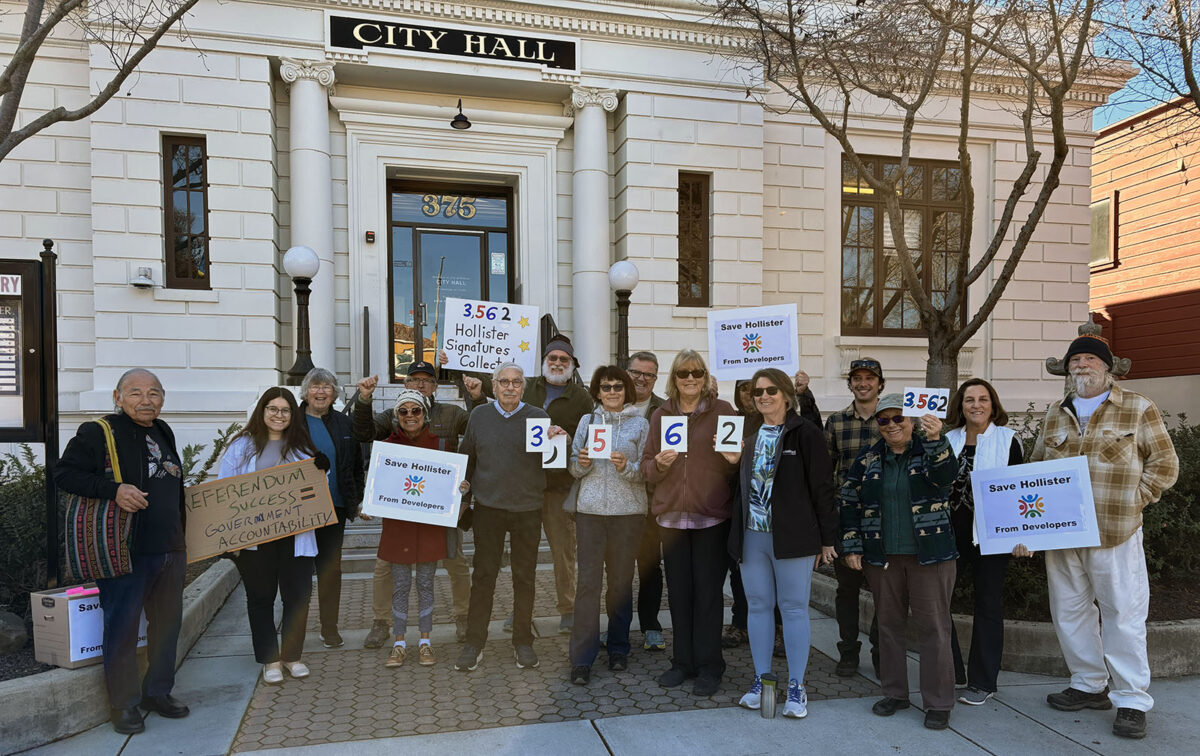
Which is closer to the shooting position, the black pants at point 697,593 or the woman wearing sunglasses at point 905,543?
the woman wearing sunglasses at point 905,543

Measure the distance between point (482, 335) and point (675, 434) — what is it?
2.87 metres

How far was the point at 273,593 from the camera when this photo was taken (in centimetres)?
513

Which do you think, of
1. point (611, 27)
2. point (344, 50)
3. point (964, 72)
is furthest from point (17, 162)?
point (964, 72)

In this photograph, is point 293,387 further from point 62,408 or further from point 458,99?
point 458,99

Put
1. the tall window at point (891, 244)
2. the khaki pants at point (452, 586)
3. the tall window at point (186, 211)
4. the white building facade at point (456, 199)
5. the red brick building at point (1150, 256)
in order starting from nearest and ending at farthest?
1. the khaki pants at point (452, 586)
2. the white building facade at point (456, 199)
3. the tall window at point (186, 211)
4. the tall window at point (891, 244)
5. the red brick building at point (1150, 256)

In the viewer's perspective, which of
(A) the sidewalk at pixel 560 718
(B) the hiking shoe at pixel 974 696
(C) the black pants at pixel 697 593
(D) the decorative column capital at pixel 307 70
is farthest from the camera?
(D) the decorative column capital at pixel 307 70

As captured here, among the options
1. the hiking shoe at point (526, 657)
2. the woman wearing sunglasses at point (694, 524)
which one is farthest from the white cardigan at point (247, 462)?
the woman wearing sunglasses at point (694, 524)

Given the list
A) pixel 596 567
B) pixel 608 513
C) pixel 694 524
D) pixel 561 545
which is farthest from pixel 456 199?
pixel 694 524

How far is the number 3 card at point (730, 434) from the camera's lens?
4.62 meters

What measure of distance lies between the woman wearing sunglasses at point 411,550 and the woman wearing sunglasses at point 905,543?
111 inches

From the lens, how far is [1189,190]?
16.8 meters

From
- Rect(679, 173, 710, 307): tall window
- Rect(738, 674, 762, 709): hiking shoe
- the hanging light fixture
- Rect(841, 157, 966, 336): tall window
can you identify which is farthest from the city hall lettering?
Rect(738, 674, 762, 709): hiking shoe
